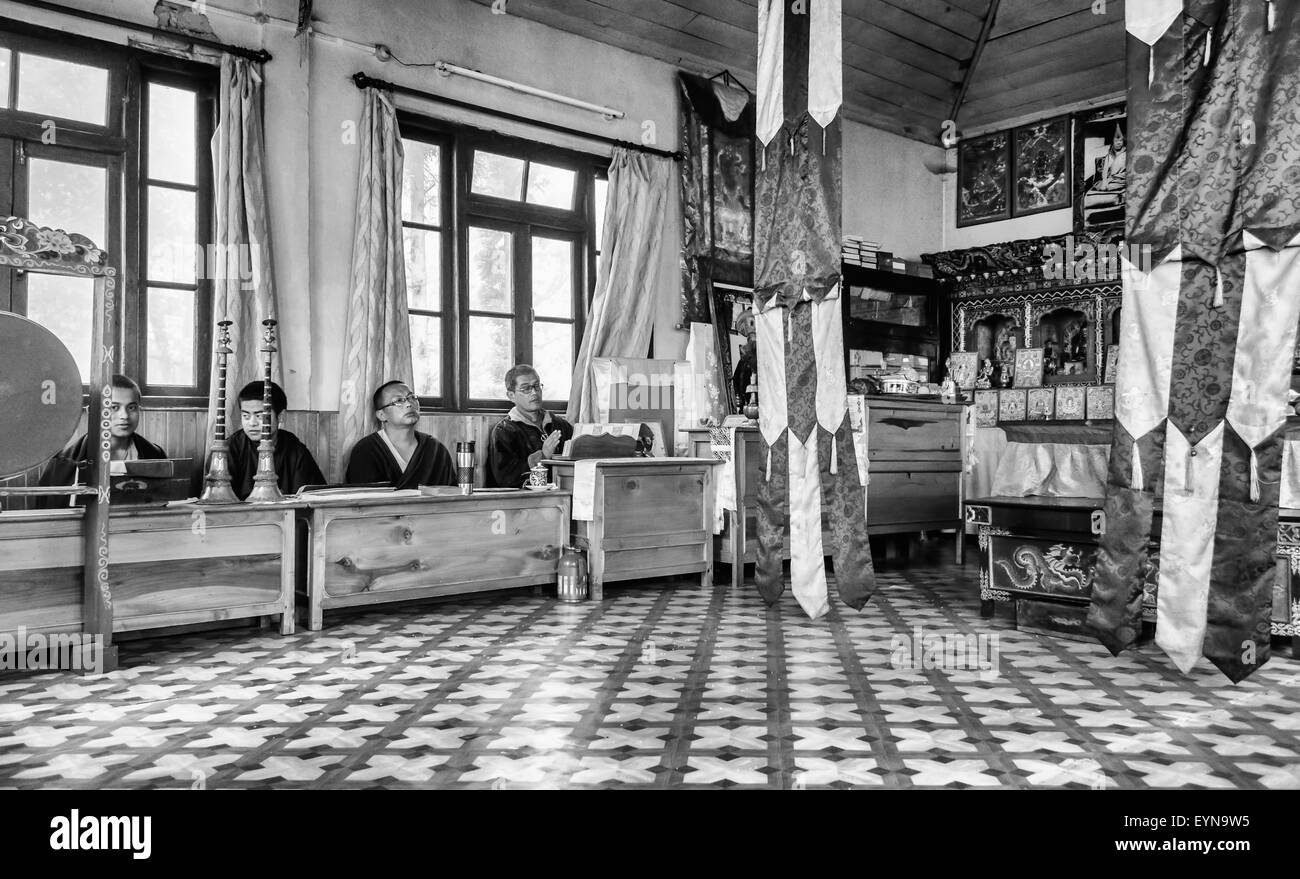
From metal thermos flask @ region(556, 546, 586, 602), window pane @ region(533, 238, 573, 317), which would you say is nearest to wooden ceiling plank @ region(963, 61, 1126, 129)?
window pane @ region(533, 238, 573, 317)

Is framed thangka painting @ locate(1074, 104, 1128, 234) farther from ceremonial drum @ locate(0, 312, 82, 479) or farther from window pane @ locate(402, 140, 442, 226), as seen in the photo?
ceremonial drum @ locate(0, 312, 82, 479)

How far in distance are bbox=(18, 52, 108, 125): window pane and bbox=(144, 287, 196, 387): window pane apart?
2.98 feet

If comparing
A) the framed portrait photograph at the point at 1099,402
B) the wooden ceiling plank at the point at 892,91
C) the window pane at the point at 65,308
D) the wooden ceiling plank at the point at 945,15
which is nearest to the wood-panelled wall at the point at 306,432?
the window pane at the point at 65,308

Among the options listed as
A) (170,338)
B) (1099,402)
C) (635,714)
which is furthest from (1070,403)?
(170,338)

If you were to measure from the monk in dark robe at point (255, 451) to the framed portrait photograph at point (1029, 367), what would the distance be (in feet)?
19.7

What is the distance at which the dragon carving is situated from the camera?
407cm

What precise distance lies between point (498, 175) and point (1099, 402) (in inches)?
201

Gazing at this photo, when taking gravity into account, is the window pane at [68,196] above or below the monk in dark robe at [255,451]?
above

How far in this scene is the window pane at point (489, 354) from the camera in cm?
590

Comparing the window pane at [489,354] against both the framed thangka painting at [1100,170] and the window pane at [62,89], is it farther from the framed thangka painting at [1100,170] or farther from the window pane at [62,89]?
the framed thangka painting at [1100,170]

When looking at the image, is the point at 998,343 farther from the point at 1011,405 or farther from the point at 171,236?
the point at 171,236

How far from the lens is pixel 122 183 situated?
466 cm
